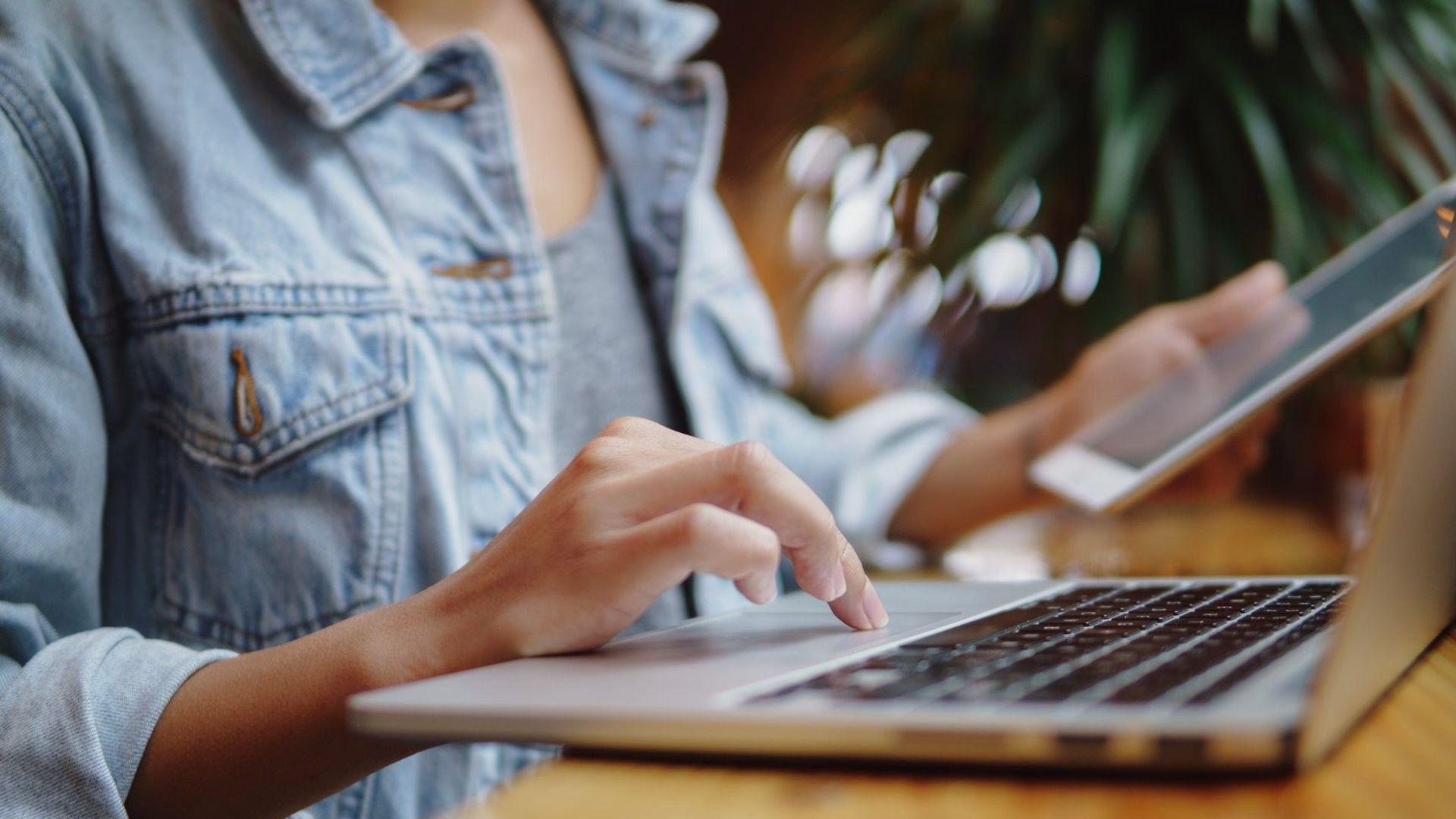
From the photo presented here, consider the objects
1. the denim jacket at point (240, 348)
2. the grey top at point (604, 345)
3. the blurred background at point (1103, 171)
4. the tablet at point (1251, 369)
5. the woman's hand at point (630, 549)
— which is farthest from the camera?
the blurred background at point (1103, 171)

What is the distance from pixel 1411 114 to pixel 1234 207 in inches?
13.1

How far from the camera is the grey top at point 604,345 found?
2.88 ft

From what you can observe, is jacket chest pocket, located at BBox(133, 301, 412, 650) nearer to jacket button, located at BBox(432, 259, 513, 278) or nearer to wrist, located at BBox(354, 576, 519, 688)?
jacket button, located at BBox(432, 259, 513, 278)

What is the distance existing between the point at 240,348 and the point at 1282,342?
754 millimetres

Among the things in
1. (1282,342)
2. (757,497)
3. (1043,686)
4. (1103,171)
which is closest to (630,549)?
(757,497)

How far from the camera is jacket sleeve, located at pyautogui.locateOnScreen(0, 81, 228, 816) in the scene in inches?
18.5

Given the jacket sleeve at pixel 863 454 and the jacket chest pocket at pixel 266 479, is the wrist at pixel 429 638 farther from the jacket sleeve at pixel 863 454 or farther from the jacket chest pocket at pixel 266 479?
the jacket sleeve at pixel 863 454

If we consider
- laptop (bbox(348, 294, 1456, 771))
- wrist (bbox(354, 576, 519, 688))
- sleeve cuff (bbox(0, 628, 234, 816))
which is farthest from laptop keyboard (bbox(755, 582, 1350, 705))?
sleeve cuff (bbox(0, 628, 234, 816))

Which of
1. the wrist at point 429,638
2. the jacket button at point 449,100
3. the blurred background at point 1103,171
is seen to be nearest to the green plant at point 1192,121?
the blurred background at point 1103,171

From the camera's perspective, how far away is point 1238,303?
0.91 metres

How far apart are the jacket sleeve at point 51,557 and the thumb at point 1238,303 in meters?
0.81

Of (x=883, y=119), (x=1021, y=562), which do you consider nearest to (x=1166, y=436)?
(x=1021, y=562)

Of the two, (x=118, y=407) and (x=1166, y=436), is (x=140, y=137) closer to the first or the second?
(x=118, y=407)

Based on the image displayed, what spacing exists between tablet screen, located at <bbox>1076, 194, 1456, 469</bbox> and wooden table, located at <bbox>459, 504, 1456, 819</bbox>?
1.37ft
